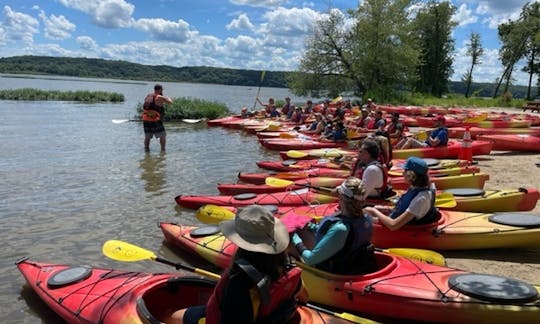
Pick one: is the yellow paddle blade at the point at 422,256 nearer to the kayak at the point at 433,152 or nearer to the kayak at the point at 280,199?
the kayak at the point at 280,199

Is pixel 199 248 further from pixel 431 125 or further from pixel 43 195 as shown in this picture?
pixel 431 125

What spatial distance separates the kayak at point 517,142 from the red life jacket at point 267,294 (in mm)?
11812

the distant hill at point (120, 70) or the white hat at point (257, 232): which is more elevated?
the distant hill at point (120, 70)

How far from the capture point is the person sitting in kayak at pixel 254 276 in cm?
243

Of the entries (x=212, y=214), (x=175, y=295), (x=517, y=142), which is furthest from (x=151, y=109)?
(x=517, y=142)

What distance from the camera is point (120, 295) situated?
391 cm

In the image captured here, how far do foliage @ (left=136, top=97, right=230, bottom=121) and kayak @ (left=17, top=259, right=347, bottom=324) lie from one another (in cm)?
1983

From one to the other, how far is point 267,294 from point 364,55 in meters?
31.6

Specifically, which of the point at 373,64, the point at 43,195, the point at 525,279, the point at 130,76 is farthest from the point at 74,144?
the point at 130,76

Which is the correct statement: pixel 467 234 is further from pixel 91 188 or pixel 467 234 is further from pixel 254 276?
pixel 91 188

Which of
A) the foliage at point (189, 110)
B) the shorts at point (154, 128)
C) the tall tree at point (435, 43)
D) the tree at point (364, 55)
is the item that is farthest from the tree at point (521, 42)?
the shorts at point (154, 128)

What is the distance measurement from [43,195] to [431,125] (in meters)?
14.9

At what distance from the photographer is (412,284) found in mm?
4047

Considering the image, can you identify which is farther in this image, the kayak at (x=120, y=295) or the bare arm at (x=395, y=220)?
the bare arm at (x=395, y=220)
